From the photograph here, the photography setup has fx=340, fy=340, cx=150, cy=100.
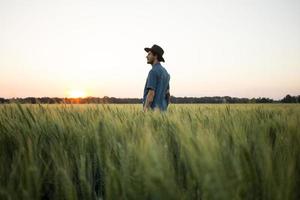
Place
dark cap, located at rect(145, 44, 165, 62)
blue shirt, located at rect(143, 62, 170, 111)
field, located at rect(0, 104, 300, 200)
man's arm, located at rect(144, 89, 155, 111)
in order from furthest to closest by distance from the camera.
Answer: dark cap, located at rect(145, 44, 165, 62) → blue shirt, located at rect(143, 62, 170, 111) → man's arm, located at rect(144, 89, 155, 111) → field, located at rect(0, 104, 300, 200)

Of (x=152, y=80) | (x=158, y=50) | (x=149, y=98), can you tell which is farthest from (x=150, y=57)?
(x=149, y=98)

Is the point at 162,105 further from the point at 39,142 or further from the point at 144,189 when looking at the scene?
the point at 144,189

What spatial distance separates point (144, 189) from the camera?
1071 mm

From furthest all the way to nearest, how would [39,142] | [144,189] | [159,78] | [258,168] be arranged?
[159,78], [39,142], [258,168], [144,189]

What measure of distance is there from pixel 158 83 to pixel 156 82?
0.04 meters

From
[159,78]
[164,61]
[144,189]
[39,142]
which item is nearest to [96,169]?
[39,142]

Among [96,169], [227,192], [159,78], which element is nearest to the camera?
[227,192]

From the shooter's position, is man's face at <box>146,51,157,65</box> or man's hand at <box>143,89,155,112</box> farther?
man's face at <box>146,51,157,65</box>

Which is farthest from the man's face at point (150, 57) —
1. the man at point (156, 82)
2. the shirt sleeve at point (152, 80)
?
the shirt sleeve at point (152, 80)

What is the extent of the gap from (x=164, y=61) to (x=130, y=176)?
4696 millimetres

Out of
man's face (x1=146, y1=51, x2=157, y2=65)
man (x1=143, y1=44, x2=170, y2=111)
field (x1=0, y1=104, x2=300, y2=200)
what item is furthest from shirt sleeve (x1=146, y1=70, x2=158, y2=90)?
field (x1=0, y1=104, x2=300, y2=200)

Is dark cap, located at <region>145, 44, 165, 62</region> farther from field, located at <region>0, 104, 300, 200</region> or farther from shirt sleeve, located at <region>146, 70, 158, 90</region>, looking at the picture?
field, located at <region>0, 104, 300, 200</region>

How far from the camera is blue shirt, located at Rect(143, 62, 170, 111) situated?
17.7 feet

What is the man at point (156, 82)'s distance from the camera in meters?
5.38
